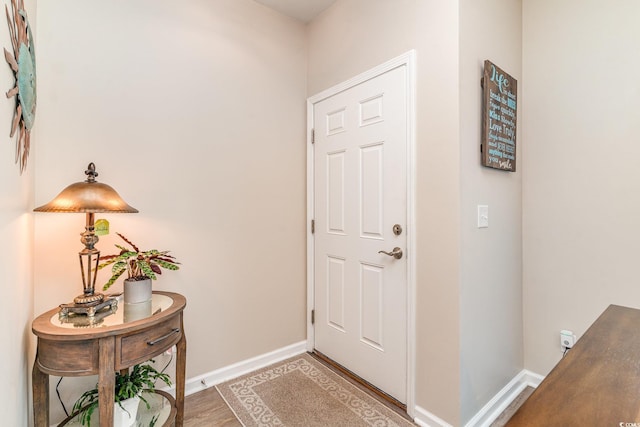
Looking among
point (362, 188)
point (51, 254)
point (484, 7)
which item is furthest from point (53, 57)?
point (484, 7)

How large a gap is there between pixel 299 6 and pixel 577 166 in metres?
2.17

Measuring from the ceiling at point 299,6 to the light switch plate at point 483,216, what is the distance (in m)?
1.80

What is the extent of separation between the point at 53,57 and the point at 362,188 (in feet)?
5.90

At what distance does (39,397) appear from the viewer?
4.18ft

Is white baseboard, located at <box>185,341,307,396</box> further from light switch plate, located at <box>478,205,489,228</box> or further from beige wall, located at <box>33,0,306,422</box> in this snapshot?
light switch plate, located at <box>478,205,489,228</box>

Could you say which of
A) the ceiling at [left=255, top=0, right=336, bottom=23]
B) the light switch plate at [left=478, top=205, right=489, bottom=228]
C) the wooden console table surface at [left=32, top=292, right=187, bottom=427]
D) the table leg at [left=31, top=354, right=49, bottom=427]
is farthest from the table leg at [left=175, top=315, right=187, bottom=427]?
the ceiling at [left=255, top=0, right=336, bottom=23]

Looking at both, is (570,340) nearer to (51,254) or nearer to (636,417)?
(636,417)

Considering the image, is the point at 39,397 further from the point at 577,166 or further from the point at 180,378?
the point at 577,166

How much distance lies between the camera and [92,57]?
162cm

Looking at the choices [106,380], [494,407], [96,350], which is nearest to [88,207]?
[96,350]

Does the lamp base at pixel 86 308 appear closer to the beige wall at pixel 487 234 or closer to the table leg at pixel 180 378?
the table leg at pixel 180 378

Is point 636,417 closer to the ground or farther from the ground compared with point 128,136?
closer to the ground

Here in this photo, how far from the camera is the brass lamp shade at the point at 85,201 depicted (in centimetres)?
127

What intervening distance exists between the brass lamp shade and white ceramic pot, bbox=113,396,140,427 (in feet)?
2.79
